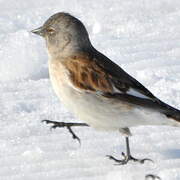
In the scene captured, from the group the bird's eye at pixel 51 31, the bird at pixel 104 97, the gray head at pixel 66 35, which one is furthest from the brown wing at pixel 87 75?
the bird's eye at pixel 51 31

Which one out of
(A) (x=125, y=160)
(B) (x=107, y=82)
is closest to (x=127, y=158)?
(A) (x=125, y=160)

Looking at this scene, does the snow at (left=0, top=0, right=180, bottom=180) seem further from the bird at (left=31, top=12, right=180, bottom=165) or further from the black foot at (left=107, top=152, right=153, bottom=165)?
the bird at (left=31, top=12, right=180, bottom=165)

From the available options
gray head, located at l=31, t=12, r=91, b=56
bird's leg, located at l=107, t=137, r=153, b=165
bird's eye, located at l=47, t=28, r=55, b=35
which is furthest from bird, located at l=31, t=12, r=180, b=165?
bird's eye, located at l=47, t=28, r=55, b=35

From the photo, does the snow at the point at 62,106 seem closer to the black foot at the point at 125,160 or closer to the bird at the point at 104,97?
the black foot at the point at 125,160

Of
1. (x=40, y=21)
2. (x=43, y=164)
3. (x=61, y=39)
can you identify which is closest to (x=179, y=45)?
(x=40, y=21)

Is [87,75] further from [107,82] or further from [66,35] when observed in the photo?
[66,35]

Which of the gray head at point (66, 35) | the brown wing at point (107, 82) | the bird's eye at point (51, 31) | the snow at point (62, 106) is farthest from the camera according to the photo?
the bird's eye at point (51, 31)
